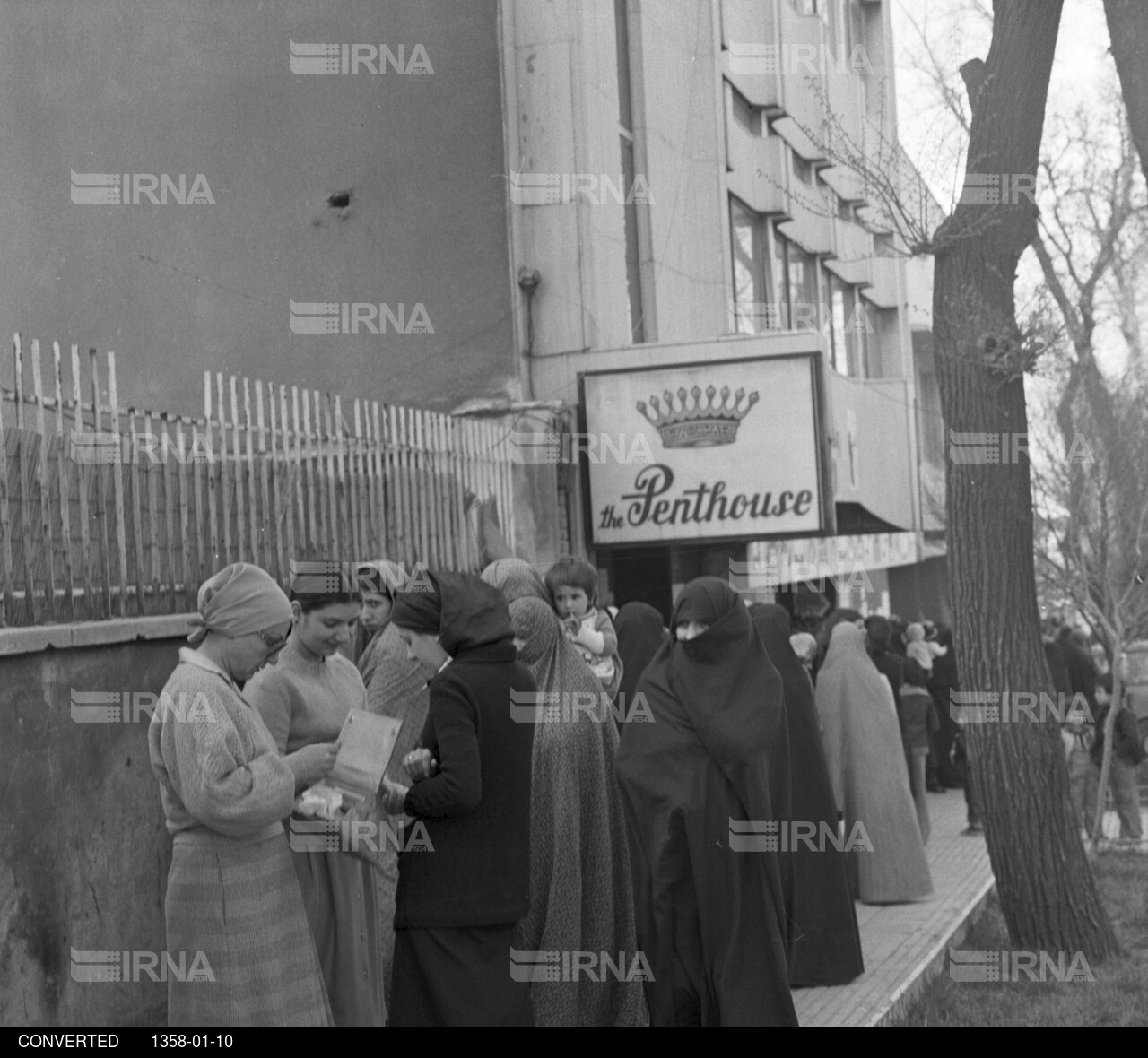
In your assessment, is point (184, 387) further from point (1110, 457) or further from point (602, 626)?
point (1110, 457)

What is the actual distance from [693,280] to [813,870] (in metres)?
8.56

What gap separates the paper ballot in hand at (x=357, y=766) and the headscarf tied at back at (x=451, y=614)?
372 mm

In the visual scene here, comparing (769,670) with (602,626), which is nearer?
(769,670)

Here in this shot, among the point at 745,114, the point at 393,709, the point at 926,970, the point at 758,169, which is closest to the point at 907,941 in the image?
the point at 926,970

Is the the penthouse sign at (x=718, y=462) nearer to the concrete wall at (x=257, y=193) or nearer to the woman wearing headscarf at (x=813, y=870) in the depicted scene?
the concrete wall at (x=257, y=193)

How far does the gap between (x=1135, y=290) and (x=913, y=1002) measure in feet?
72.5

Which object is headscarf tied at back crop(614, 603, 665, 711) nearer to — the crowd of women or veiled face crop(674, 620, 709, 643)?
the crowd of women

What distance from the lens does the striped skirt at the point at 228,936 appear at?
512cm

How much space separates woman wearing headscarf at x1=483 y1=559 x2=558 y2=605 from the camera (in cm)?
709

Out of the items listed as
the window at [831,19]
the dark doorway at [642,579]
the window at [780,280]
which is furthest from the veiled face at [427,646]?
the window at [831,19]

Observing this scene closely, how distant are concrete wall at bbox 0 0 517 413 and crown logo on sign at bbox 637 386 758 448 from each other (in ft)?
4.42

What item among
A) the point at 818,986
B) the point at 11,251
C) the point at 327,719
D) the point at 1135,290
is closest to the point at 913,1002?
the point at 818,986

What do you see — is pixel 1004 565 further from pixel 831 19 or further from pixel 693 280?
pixel 831 19
